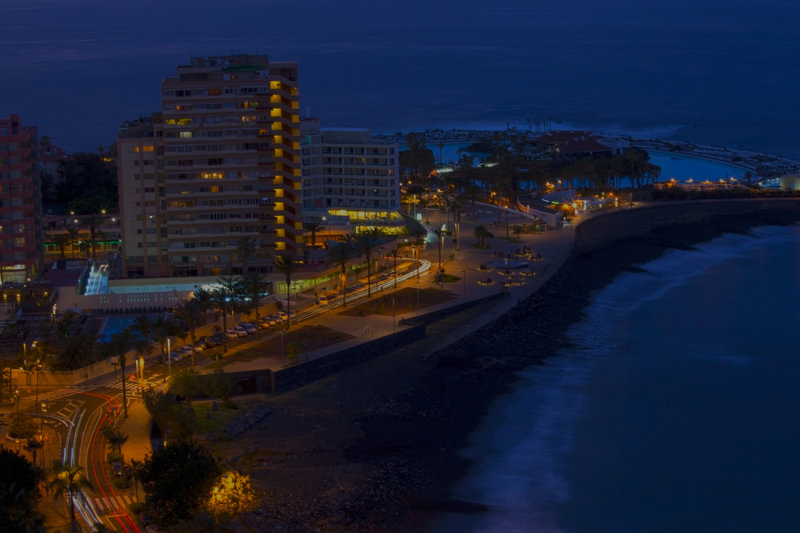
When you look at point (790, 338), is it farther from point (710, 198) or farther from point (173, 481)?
point (710, 198)

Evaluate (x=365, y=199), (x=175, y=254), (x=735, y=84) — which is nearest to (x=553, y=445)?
(x=175, y=254)

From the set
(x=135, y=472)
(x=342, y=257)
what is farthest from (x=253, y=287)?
(x=135, y=472)

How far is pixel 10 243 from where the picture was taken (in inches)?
1614

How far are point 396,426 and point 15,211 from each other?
869 inches

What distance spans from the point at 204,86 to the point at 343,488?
23.8m

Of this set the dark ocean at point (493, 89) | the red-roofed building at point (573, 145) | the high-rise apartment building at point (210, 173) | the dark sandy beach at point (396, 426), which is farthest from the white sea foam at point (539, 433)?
the dark ocean at point (493, 89)

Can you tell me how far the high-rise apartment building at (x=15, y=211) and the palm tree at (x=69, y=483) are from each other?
21445 millimetres

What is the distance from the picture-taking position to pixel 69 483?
20.7m

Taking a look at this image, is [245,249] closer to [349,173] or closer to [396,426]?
[396,426]

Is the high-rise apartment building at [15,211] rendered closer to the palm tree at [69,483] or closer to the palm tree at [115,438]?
the palm tree at [115,438]

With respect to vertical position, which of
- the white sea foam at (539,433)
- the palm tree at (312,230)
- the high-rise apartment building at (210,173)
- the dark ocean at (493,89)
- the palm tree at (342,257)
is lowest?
the white sea foam at (539,433)

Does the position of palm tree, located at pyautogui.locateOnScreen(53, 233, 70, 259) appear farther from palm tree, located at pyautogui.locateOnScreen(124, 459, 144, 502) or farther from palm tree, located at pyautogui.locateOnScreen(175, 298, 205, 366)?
palm tree, located at pyautogui.locateOnScreen(124, 459, 144, 502)

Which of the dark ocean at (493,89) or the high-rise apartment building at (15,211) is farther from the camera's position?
the dark ocean at (493,89)

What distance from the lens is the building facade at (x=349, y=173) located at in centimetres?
5781
